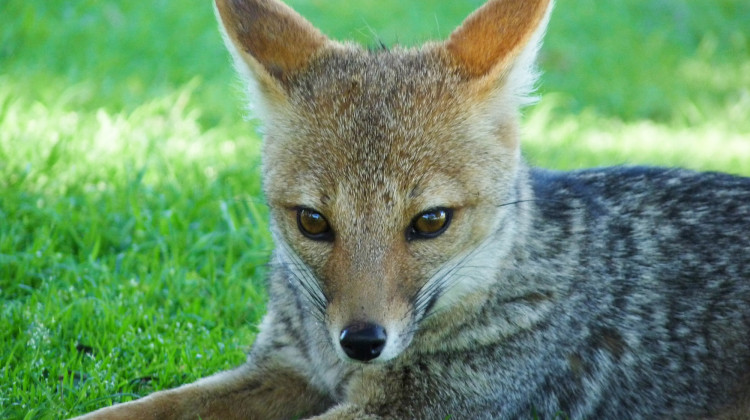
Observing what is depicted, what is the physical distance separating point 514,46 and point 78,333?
2775 mm

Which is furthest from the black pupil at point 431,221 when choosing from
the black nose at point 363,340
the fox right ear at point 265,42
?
the fox right ear at point 265,42

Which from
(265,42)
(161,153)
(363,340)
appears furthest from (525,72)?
(161,153)

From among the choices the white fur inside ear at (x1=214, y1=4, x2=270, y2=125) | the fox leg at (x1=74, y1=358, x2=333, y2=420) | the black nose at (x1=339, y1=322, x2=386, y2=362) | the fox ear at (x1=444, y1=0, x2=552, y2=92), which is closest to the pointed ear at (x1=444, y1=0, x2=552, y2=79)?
the fox ear at (x1=444, y1=0, x2=552, y2=92)

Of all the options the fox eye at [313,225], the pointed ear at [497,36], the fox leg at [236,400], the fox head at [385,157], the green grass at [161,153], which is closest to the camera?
the fox head at [385,157]

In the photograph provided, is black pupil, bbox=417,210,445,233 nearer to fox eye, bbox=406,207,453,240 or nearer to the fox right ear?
fox eye, bbox=406,207,453,240

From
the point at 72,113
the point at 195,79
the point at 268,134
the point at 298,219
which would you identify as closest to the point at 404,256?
the point at 298,219

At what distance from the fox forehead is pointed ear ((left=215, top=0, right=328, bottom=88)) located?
8cm

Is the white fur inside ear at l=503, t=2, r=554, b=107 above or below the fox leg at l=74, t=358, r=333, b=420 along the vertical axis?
→ above

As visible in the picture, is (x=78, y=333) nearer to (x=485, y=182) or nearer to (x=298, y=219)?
(x=298, y=219)

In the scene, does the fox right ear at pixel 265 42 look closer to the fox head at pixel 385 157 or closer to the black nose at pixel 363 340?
the fox head at pixel 385 157

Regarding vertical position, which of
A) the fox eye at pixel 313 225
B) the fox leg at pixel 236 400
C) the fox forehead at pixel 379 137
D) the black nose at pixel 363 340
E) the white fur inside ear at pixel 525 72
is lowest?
the fox leg at pixel 236 400

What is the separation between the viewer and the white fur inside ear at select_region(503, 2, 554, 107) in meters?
4.03

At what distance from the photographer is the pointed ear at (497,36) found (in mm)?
3998

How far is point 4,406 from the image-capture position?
3926 millimetres
